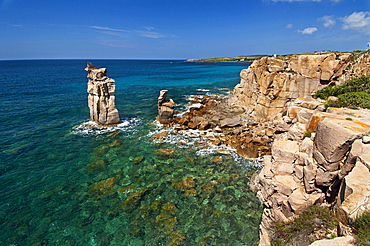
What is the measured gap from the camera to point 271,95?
29078mm

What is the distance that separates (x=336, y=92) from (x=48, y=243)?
83.9ft

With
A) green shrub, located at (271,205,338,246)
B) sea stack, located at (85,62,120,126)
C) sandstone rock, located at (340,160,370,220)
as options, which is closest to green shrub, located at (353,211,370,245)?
sandstone rock, located at (340,160,370,220)

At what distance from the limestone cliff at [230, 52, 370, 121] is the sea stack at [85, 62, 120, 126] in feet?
74.5

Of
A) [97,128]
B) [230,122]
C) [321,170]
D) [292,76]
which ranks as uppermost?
[292,76]

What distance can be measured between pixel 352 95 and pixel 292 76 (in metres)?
12.4

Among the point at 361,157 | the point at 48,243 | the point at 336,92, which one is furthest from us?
the point at 336,92

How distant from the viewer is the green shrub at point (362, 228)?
5766mm

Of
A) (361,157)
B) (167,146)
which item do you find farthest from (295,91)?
(361,157)

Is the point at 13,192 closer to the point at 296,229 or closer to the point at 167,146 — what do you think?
Result: the point at 167,146

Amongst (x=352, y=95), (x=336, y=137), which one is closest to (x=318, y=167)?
(x=336, y=137)

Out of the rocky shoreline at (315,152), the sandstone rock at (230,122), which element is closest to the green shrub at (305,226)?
the rocky shoreline at (315,152)

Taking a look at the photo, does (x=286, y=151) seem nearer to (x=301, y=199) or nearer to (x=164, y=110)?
(x=301, y=199)

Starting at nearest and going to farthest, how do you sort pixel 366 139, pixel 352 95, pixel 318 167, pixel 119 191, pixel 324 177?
pixel 366 139
pixel 324 177
pixel 318 167
pixel 352 95
pixel 119 191

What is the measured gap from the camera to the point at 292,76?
2694 centimetres
